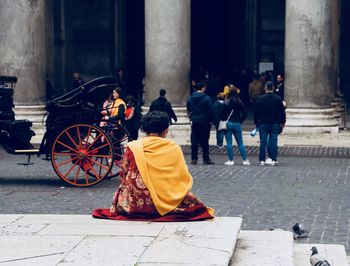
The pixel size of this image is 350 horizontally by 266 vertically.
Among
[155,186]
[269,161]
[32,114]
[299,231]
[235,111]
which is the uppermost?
[155,186]

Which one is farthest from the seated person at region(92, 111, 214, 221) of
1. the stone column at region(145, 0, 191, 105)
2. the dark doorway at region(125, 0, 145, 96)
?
the dark doorway at region(125, 0, 145, 96)

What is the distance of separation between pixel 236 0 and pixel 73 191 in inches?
843

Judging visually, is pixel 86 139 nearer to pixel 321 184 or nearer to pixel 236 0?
pixel 321 184

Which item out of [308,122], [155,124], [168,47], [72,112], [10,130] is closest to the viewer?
[155,124]

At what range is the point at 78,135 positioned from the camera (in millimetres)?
15016

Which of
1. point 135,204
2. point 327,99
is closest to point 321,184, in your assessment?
point 135,204

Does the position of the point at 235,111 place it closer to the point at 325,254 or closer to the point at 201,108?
the point at 201,108

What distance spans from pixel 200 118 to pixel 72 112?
420 cm

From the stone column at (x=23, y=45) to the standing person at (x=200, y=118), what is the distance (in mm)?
6296

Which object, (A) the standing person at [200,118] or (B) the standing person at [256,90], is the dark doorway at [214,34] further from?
→ (A) the standing person at [200,118]

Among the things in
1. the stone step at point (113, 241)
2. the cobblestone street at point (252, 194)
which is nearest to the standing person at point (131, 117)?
the cobblestone street at point (252, 194)

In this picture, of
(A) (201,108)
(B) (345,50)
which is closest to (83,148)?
(A) (201,108)

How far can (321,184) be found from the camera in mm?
15719

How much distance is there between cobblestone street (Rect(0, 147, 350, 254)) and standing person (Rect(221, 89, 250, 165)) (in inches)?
18.6
